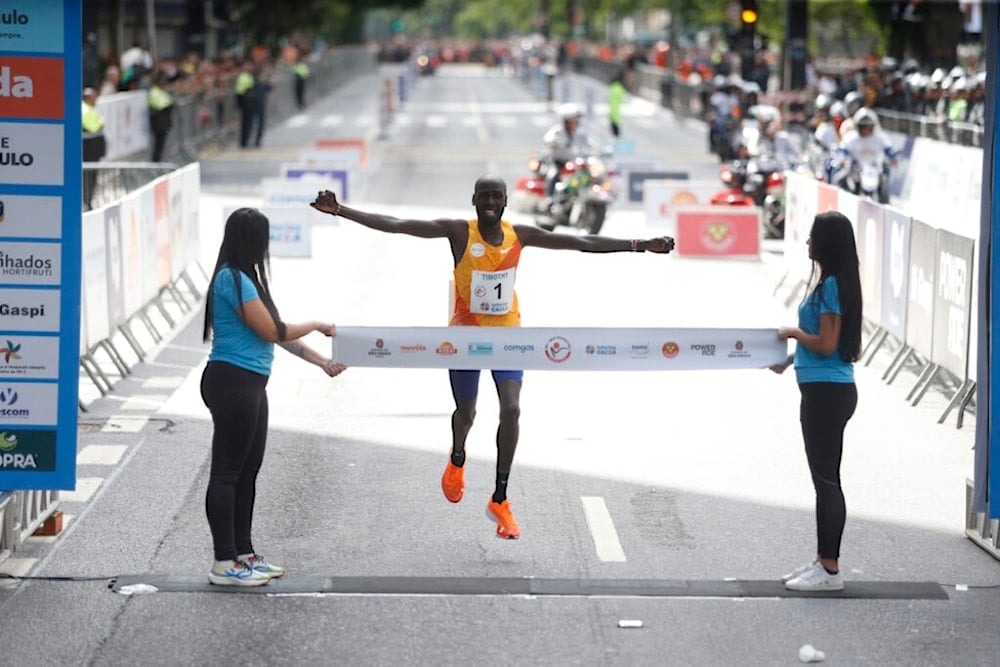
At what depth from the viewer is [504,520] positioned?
10.1 m

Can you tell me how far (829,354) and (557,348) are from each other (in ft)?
5.03

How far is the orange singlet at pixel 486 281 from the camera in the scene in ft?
31.9

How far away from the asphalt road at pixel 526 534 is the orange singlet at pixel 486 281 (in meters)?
1.22

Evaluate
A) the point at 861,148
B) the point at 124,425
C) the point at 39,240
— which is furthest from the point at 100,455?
the point at 861,148

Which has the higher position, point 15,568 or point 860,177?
point 860,177

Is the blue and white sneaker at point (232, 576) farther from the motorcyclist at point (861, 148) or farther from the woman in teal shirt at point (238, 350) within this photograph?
the motorcyclist at point (861, 148)

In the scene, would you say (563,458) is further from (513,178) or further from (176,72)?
(176,72)

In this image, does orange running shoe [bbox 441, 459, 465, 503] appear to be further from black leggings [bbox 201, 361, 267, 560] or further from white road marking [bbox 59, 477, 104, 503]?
white road marking [bbox 59, 477, 104, 503]

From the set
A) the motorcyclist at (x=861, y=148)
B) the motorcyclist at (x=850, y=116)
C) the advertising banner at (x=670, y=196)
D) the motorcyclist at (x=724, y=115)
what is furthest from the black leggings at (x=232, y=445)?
the motorcyclist at (x=724, y=115)

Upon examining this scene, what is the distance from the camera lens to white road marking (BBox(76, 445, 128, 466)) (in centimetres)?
1216

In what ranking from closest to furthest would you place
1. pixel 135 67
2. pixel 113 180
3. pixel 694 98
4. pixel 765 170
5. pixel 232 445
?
pixel 232 445
pixel 113 180
pixel 765 170
pixel 135 67
pixel 694 98

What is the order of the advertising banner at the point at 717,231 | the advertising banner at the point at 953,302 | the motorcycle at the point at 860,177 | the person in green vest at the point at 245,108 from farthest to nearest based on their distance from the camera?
the person in green vest at the point at 245,108 → the motorcycle at the point at 860,177 → the advertising banner at the point at 717,231 → the advertising banner at the point at 953,302

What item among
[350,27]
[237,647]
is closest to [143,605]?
[237,647]

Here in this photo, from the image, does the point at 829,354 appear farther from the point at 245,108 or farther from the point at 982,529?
the point at 245,108
